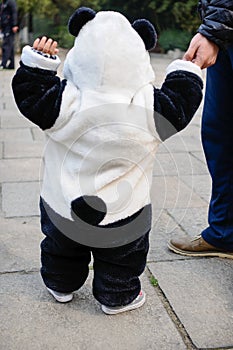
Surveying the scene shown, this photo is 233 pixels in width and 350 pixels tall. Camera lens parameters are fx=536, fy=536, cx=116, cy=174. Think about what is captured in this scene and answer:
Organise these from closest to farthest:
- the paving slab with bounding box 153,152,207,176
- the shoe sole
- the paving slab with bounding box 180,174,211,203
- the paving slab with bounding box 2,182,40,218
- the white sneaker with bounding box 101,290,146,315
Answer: the white sneaker with bounding box 101,290,146,315
the shoe sole
the paving slab with bounding box 2,182,40,218
the paving slab with bounding box 180,174,211,203
the paving slab with bounding box 153,152,207,176

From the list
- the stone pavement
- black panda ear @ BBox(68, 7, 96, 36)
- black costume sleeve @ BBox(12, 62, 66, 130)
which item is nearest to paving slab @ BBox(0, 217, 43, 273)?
the stone pavement

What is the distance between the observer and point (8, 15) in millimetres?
11266

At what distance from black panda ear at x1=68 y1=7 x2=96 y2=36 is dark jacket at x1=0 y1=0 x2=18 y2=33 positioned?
9.86m

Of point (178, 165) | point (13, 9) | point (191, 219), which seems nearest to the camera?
point (191, 219)

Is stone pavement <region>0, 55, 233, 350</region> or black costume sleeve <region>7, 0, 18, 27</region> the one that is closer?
stone pavement <region>0, 55, 233, 350</region>

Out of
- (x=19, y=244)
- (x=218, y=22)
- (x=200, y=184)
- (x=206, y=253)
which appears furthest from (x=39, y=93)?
(x=200, y=184)

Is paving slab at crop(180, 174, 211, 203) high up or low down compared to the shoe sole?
down

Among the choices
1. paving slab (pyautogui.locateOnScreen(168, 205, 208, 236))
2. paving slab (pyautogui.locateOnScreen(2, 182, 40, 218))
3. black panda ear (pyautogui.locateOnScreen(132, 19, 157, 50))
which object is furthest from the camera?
paving slab (pyautogui.locateOnScreen(2, 182, 40, 218))

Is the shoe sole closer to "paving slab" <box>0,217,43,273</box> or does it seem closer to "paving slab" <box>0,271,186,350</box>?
"paving slab" <box>0,271,186,350</box>

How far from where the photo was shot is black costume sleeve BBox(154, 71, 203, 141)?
1849mm

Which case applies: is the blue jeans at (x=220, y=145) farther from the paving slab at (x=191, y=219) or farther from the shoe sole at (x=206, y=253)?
the paving slab at (x=191, y=219)

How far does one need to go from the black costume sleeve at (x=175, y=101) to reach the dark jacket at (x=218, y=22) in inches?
12.1

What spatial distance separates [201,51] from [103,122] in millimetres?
580

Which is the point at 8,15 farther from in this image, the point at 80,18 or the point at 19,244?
the point at 80,18
